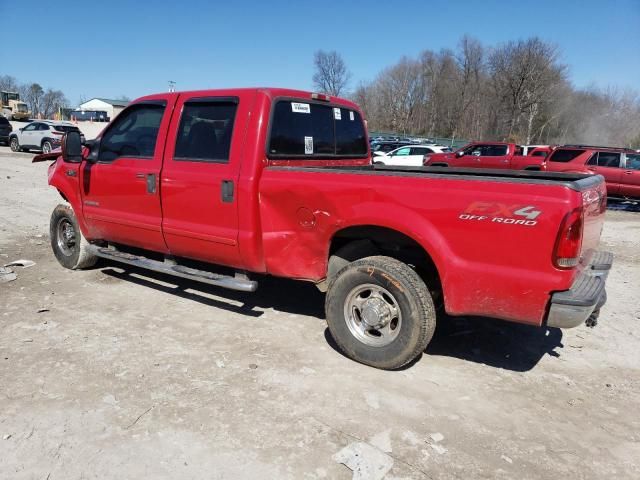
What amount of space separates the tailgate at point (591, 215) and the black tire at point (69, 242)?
5042 mm

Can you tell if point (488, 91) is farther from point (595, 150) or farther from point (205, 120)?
point (205, 120)

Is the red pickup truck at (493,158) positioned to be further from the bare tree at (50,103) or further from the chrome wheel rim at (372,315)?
the bare tree at (50,103)

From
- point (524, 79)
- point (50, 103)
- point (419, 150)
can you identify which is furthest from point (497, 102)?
point (50, 103)

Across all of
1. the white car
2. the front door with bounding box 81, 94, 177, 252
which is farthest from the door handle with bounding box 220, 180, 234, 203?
the white car

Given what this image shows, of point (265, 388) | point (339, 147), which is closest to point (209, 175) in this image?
point (339, 147)

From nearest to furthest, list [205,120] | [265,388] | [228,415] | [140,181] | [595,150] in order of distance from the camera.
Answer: [228,415] < [265,388] < [205,120] < [140,181] < [595,150]

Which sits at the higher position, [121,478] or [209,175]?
[209,175]

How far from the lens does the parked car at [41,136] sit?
22.9 m

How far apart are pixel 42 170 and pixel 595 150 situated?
18.0m

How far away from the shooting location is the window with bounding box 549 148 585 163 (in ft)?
47.6

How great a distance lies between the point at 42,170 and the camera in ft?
55.0

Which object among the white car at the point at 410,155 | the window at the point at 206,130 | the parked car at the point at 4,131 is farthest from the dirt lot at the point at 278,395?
the parked car at the point at 4,131

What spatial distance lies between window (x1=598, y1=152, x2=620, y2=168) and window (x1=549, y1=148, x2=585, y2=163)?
55cm

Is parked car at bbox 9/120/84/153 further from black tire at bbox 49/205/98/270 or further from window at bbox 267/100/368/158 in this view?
window at bbox 267/100/368/158
